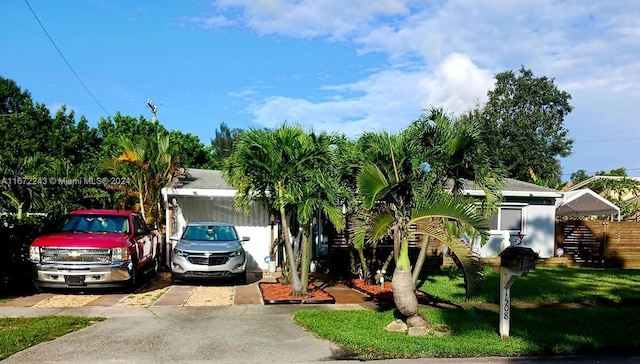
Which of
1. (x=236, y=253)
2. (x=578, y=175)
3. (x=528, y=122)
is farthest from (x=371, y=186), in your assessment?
(x=578, y=175)

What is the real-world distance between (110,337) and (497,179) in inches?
284

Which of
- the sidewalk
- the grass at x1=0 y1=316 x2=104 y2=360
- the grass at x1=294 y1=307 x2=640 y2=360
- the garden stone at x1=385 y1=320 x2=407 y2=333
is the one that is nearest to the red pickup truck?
the sidewalk

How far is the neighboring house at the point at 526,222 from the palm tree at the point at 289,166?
910 centimetres

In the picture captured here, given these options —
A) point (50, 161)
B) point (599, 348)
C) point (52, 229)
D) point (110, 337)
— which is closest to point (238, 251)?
A: point (52, 229)

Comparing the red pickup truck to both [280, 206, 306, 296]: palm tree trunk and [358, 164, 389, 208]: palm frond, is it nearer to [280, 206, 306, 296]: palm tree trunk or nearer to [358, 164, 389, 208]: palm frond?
[280, 206, 306, 296]: palm tree trunk

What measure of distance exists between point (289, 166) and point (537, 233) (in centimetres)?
1146

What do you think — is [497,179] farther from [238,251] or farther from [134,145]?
[134,145]

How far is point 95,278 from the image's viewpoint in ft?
36.7

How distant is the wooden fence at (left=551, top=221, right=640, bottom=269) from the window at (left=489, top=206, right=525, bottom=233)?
5.18 feet

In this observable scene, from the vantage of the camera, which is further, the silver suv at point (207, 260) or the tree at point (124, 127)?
the tree at point (124, 127)

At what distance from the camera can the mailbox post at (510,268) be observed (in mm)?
7555

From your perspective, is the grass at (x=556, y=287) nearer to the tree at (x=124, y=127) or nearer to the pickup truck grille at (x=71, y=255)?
the pickup truck grille at (x=71, y=255)

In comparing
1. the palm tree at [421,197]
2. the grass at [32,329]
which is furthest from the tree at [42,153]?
the palm tree at [421,197]

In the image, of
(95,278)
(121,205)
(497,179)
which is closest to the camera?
(497,179)
